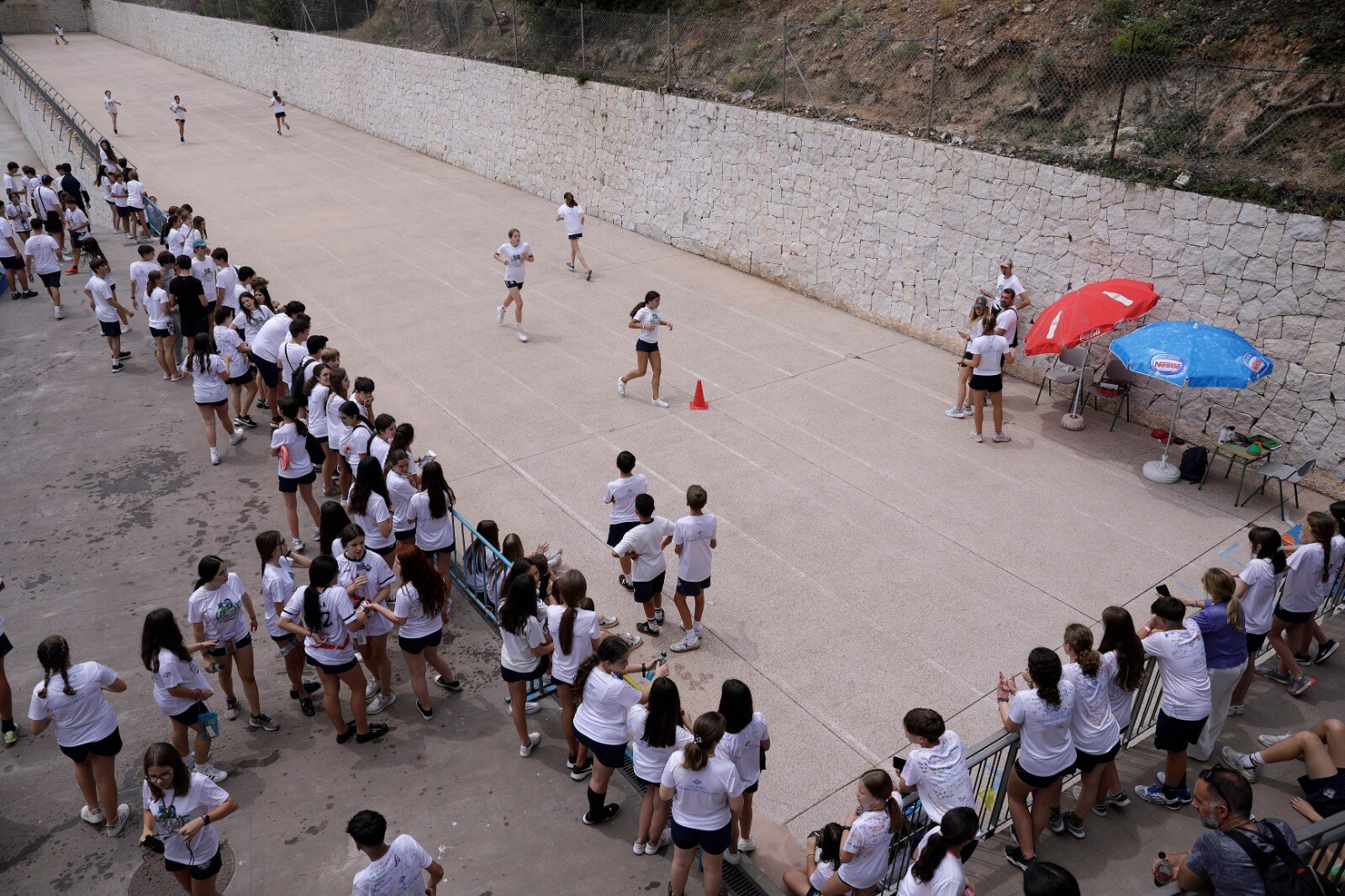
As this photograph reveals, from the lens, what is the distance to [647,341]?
476 inches

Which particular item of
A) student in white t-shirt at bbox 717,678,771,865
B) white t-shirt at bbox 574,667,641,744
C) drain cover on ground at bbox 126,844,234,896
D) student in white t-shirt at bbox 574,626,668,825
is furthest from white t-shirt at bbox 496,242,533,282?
student in white t-shirt at bbox 717,678,771,865

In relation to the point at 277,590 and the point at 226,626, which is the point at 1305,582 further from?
the point at 226,626

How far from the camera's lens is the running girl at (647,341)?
11.9 m

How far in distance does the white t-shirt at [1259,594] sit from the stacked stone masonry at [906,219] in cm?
460

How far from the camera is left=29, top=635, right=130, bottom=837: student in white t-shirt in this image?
5820mm

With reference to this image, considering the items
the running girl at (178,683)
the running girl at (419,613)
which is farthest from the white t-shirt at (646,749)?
the running girl at (178,683)

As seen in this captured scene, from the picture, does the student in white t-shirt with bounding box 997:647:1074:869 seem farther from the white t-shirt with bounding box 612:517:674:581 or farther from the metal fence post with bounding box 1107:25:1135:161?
the metal fence post with bounding box 1107:25:1135:161

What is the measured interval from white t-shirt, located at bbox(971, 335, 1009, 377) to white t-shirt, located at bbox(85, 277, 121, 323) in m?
11.2

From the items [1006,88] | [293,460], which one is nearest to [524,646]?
[293,460]

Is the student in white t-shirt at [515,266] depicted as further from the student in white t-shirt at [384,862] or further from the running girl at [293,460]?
the student in white t-shirt at [384,862]

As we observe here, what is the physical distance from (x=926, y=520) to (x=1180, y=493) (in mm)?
3054

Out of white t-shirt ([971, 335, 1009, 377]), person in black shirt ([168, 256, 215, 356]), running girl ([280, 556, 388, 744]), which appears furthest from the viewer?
person in black shirt ([168, 256, 215, 356])

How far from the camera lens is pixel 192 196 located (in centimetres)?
2216

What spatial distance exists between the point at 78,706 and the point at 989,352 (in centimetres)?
946
